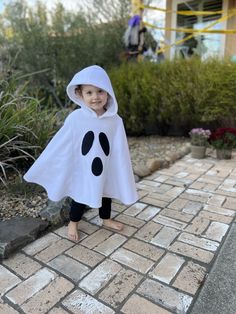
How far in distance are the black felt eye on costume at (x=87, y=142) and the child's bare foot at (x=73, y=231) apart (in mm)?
555

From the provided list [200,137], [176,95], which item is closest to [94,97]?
[200,137]

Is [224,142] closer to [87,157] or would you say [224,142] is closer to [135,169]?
[135,169]

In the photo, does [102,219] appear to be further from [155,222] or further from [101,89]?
[101,89]

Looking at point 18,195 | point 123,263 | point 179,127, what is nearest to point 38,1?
point 179,127

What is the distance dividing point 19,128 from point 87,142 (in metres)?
1.17

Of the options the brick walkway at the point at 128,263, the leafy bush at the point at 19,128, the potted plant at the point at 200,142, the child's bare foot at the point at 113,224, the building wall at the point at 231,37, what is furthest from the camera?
the building wall at the point at 231,37

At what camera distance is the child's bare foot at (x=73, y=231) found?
2068mm

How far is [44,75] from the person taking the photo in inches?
272

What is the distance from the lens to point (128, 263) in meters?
1.81

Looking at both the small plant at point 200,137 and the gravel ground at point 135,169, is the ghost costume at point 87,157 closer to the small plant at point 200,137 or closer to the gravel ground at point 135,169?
the gravel ground at point 135,169

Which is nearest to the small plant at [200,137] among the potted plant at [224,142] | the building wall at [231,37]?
the potted plant at [224,142]

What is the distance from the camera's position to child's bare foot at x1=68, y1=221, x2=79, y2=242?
207 centimetres

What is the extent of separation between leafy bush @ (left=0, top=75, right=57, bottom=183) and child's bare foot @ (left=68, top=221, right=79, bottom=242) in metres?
0.85

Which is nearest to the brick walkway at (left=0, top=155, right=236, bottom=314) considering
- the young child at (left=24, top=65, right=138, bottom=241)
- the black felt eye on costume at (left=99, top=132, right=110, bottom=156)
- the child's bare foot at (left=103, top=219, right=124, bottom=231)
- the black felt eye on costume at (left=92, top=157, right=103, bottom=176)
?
the child's bare foot at (left=103, top=219, right=124, bottom=231)
